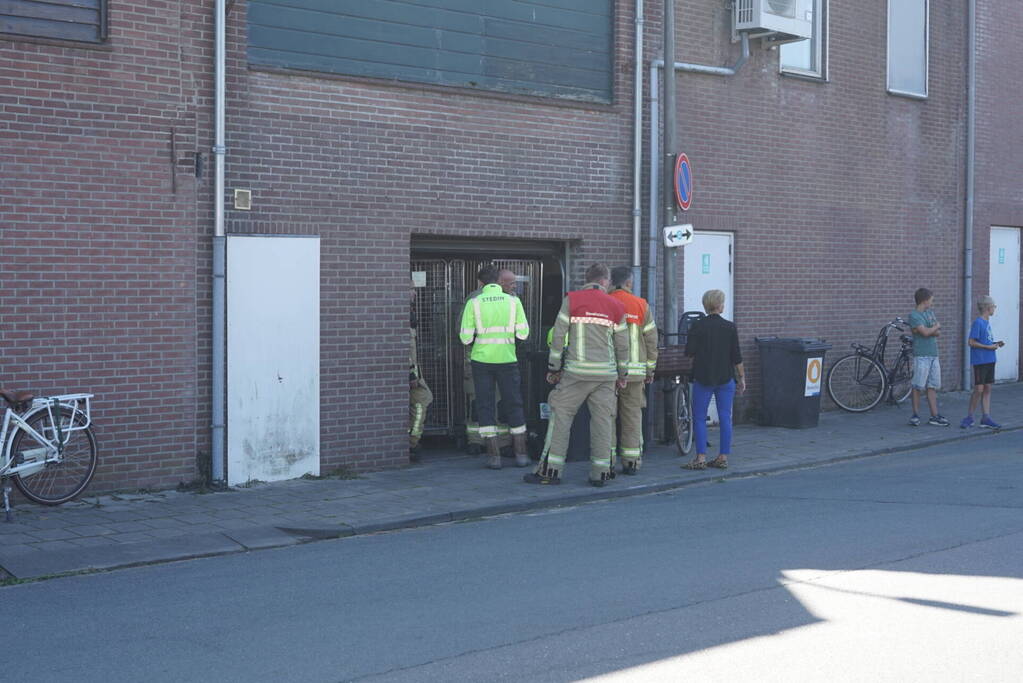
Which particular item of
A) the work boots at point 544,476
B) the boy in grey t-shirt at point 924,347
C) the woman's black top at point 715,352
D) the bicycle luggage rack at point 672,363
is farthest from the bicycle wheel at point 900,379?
the work boots at point 544,476

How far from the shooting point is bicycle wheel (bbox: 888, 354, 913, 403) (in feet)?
54.8

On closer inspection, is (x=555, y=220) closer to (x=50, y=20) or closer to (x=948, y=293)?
(x=50, y=20)

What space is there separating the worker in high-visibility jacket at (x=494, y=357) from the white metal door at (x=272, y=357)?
5.05 ft

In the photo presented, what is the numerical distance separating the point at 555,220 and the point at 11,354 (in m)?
5.81

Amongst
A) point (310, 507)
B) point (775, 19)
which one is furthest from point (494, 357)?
point (775, 19)

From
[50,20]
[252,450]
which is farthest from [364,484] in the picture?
[50,20]

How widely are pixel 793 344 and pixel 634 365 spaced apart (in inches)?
165

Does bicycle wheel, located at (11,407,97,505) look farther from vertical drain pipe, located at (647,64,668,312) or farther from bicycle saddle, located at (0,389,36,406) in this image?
vertical drain pipe, located at (647,64,668,312)

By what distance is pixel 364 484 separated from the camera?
10.9m

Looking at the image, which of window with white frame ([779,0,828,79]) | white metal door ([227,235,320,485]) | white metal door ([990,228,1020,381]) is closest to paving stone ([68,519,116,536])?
white metal door ([227,235,320,485])

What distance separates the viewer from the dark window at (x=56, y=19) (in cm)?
969

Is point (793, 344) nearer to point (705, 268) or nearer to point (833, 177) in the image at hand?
point (705, 268)

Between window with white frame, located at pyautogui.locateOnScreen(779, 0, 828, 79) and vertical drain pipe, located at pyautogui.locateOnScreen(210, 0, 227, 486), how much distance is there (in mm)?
8037

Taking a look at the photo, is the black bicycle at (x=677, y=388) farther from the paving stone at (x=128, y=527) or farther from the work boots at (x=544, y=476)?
the paving stone at (x=128, y=527)
